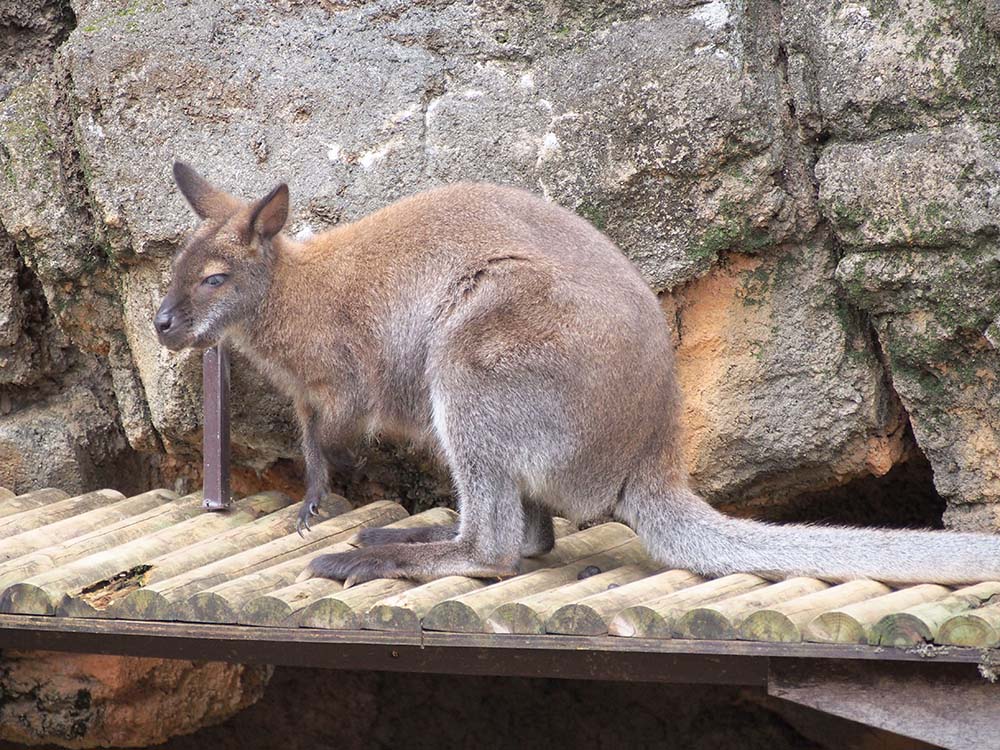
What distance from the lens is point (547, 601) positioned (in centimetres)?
378

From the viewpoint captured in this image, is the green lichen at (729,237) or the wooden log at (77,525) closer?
the wooden log at (77,525)

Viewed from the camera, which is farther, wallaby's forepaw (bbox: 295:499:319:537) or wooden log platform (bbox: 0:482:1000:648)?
wallaby's forepaw (bbox: 295:499:319:537)

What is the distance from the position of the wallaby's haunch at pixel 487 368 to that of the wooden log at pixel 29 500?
1.15m

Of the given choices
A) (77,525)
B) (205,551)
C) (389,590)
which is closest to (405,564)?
(389,590)

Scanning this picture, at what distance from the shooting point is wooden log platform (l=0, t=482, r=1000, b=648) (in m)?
3.41

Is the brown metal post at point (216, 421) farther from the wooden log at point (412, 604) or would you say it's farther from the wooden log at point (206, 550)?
the wooden log at point (412, 604)

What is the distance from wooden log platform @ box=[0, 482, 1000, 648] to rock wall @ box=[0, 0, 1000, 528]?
660mm

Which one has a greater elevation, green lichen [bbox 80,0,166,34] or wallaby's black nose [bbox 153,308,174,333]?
green lichen [bbox 80,0,166,34]

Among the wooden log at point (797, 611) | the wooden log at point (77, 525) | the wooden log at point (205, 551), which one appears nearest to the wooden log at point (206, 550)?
the wooden log at point (205, 551)

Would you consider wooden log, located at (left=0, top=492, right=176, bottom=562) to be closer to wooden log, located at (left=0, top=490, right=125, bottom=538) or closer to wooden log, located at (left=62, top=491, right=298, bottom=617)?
wooden log, located at (left=0, top=490, right=125, bottom=538)

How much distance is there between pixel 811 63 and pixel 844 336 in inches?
40.3

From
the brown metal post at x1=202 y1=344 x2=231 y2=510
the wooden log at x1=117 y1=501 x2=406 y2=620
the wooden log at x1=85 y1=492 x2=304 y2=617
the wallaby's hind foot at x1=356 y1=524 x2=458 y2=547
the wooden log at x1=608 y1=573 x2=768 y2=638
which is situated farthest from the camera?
the brown metal post at x1=202 y1=344 x2=231 y2=510

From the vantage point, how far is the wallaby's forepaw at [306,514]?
15.3ft

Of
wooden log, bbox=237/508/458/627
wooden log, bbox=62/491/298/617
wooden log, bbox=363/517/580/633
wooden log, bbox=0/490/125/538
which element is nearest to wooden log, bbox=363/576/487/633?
wooden log, bbox=363/517/580/633
